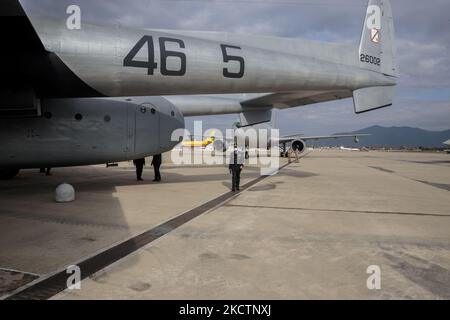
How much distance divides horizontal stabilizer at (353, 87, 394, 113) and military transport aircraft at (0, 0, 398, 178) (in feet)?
0.13

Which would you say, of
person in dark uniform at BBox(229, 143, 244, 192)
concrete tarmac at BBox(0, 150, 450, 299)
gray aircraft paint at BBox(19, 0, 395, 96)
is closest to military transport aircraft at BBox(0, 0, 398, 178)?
gray aircraft paint at BBox(19, 0, 395, 96)

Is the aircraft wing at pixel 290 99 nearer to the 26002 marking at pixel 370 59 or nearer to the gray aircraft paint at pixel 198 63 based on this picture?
the 26002 marking at pixel 370 59

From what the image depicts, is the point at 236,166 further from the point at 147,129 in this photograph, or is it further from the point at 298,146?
the point at 298,146

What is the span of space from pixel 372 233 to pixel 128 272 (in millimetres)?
4943

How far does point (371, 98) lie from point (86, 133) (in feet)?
36.3

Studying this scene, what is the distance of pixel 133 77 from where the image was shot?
8.53 metres

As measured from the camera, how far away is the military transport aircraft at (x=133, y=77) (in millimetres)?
8039

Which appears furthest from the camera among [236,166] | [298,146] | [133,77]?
[298,146]

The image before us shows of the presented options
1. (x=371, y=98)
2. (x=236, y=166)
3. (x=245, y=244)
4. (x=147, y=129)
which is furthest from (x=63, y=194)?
(x=371, y=98)

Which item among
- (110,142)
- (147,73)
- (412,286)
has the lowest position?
(412,286)

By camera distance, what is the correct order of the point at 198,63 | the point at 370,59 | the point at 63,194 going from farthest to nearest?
the point at 370,59 → the point at 63,194 → the point at 198,63
